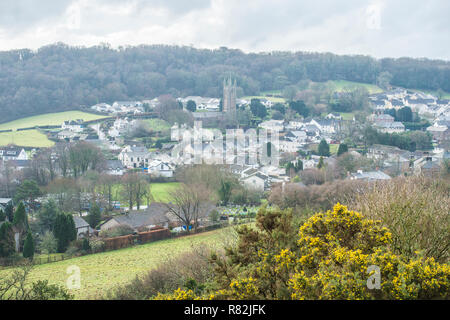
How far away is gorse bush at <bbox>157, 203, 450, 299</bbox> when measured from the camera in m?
4.66

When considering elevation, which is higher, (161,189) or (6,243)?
(6,243)

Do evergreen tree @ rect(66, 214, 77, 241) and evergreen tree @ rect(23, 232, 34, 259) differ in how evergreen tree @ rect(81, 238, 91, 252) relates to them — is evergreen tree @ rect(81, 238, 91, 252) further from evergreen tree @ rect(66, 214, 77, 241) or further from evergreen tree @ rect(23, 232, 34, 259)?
evergreen tree @ rect(23, 232, 34, 259)

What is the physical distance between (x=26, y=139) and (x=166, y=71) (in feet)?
114

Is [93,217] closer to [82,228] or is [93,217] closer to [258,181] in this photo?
[82,228]

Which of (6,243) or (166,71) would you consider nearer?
(6,243)

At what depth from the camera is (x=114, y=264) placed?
48.1 feet

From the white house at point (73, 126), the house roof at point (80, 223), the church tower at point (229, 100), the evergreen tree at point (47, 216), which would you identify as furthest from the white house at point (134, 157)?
the church tower at point (229, 100)

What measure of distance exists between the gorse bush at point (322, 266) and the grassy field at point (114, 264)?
4673mm

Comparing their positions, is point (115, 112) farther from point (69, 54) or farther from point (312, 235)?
point (312, 235)

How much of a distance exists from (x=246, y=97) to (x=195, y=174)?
39.4 meters

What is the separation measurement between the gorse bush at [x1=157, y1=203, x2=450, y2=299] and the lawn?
42.9 m

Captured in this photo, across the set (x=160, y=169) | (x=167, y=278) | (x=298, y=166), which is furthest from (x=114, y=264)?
(x=298, y=166)

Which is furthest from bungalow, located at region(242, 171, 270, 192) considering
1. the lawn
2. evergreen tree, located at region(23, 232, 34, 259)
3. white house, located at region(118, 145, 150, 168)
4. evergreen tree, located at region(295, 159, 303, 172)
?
the lawn

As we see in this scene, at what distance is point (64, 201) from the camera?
21.3 meters
